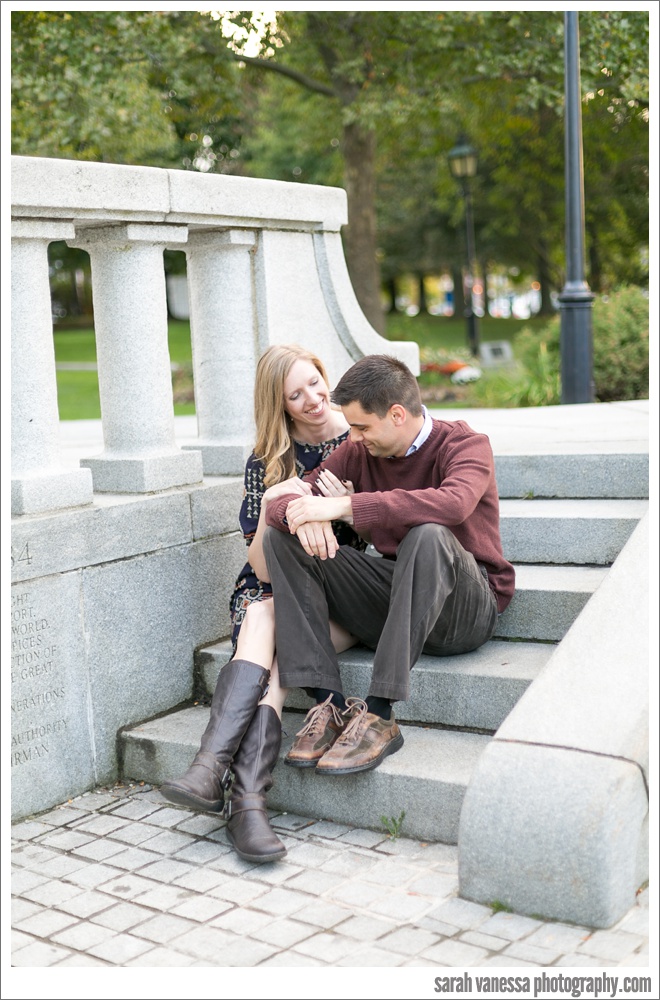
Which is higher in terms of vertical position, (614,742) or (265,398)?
(265,398)

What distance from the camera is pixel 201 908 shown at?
3.25 m

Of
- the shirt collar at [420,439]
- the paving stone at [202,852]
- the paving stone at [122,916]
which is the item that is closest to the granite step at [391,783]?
the paving stone at [202,852]

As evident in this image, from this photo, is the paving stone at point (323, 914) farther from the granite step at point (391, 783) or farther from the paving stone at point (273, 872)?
the granite step at point (391, 783)

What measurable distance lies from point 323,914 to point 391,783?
0.60 metres

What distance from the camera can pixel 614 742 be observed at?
124 inches

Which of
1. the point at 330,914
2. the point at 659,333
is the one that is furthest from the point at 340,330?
the point at 330,914

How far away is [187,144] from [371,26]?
19035 mm

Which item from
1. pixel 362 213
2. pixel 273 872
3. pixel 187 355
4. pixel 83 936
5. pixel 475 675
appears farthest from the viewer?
pixel 187 355

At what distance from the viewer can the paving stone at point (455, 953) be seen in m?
2.85

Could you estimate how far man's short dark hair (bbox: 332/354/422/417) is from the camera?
3896 mm

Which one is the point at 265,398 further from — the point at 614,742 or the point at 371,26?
the point at 371,26

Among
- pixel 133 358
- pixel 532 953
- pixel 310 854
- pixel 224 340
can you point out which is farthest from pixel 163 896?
pixel 224 340

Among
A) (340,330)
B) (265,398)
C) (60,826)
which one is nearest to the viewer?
(60,826)

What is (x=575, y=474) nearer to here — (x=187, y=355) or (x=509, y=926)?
(x=509, y=926)
